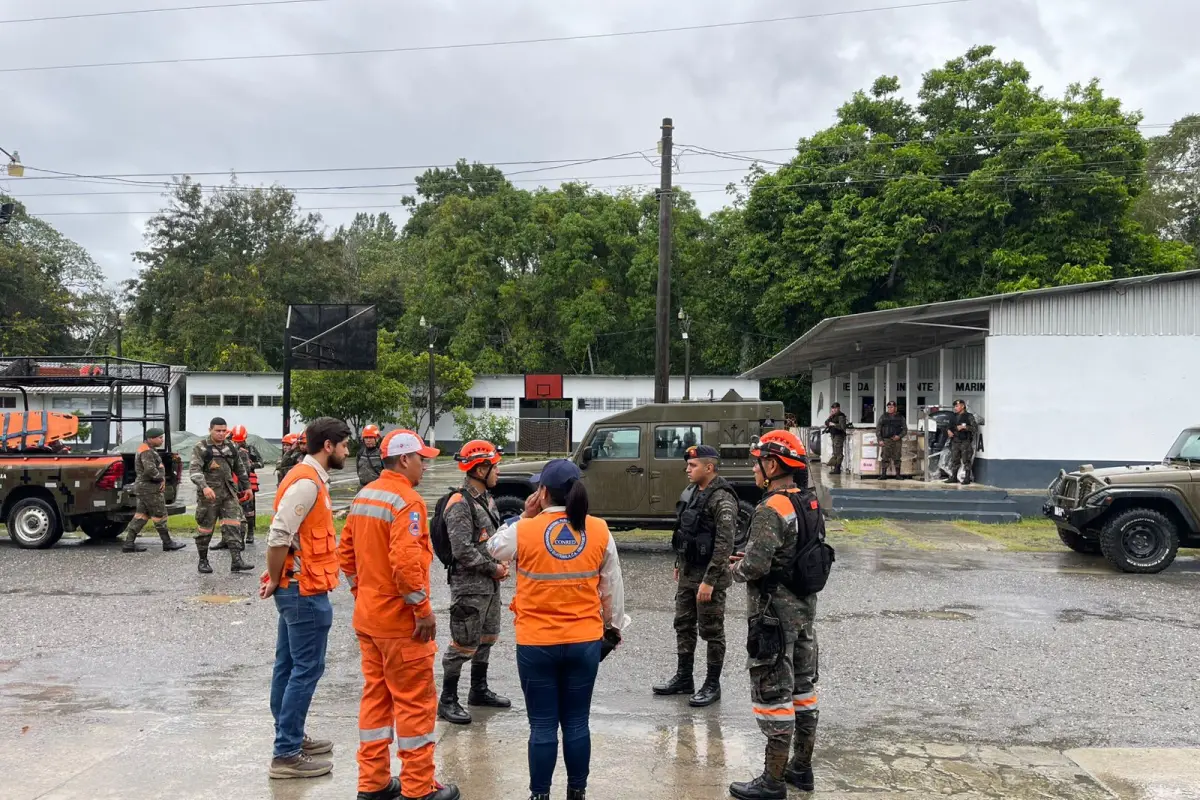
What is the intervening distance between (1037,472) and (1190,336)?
3925 mm

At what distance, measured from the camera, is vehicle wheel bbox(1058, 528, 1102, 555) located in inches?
517

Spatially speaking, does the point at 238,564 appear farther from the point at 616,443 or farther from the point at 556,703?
the point at 556,703

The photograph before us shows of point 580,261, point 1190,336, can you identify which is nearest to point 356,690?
point 1190,336

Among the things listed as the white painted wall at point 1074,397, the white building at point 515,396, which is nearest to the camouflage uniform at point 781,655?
the white painted wall at point 1074,397

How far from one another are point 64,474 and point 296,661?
10.0 metres

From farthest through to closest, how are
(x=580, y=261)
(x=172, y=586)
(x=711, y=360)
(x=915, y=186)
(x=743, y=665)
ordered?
(x=580, y=261)
(x=711, y=360)
(x=915, y=186)
(x=172, y=586)
(x=743, y=665)

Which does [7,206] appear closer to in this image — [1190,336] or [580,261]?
[1190,336]

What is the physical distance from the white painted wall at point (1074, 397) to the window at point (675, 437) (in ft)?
29.4

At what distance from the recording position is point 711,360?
4481 cm

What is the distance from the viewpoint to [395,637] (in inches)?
183

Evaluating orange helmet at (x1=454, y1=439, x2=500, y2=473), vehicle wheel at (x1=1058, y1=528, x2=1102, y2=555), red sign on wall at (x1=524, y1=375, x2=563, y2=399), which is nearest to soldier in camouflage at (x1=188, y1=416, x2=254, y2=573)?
orange helmet at (x1=454, y1=439, x2=500, y2=473)

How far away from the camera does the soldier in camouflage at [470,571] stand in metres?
5.70

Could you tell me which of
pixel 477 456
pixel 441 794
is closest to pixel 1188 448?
pixel 477 456

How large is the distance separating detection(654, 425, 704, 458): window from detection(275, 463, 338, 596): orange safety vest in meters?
7.96
